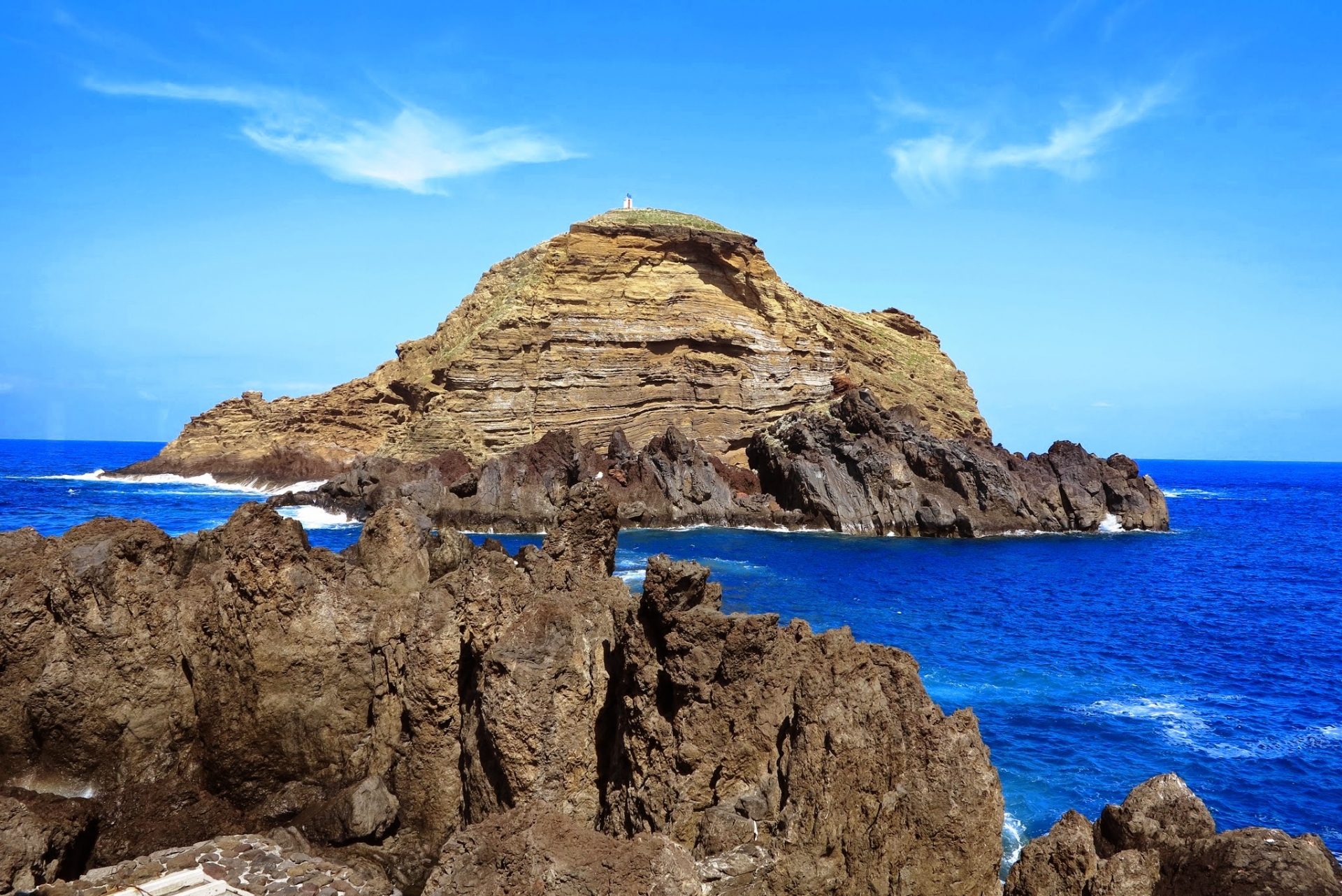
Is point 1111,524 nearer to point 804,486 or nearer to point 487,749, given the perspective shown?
point 804,486

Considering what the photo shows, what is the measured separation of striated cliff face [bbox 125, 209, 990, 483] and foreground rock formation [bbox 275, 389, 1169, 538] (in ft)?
18.4

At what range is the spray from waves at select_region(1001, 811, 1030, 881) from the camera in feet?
46.9

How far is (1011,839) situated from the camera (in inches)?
602

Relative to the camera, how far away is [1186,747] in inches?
796

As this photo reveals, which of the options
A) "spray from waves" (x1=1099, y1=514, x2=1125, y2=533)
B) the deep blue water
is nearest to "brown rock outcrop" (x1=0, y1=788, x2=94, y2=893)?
the deep blue water

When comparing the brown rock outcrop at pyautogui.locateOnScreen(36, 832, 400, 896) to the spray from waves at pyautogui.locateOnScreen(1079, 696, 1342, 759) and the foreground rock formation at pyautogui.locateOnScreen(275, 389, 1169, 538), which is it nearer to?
the spray from waves at pyautogui.locateOnScreen(1079, 696, 1342, 759)

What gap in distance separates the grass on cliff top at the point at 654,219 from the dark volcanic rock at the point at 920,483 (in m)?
18.6

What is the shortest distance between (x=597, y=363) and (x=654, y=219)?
13.4 metres

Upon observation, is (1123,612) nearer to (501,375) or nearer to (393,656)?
(393,656)

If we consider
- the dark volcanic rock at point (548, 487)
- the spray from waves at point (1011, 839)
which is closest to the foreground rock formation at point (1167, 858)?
the spray from waves at point (1011, 839)

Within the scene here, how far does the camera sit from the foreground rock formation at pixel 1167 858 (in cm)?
909

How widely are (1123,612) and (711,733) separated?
31171 millimetres

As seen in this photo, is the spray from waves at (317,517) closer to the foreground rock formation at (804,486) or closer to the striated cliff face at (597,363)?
the foreground rock formation at (804,486)

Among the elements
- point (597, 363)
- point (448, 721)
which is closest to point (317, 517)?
point (597, 363)
